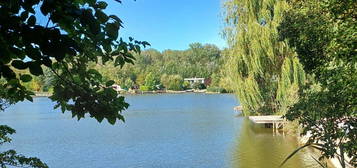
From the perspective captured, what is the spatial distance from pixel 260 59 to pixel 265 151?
3.68 m

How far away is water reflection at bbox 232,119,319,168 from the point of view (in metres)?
10.6

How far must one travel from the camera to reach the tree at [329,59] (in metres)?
3.49

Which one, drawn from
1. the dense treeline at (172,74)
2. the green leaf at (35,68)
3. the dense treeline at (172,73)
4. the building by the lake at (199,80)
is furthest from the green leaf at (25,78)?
the building by the lake at (199,80)

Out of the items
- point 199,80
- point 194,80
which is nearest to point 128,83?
point 194,80

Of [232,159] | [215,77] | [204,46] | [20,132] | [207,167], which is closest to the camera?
[207,167]

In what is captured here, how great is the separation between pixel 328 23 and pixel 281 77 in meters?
11.2

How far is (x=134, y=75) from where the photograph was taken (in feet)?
252

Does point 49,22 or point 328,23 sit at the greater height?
point 328,23

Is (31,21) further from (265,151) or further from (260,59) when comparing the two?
(260,59)

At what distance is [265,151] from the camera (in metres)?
12.3

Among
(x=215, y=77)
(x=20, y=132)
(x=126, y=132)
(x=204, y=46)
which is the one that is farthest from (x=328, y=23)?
(x=204, y=46)

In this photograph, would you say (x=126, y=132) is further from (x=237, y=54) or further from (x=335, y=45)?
(x=335, y=45)

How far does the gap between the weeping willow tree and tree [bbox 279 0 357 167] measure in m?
9.79

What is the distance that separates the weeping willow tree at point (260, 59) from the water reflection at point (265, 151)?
1.11m
